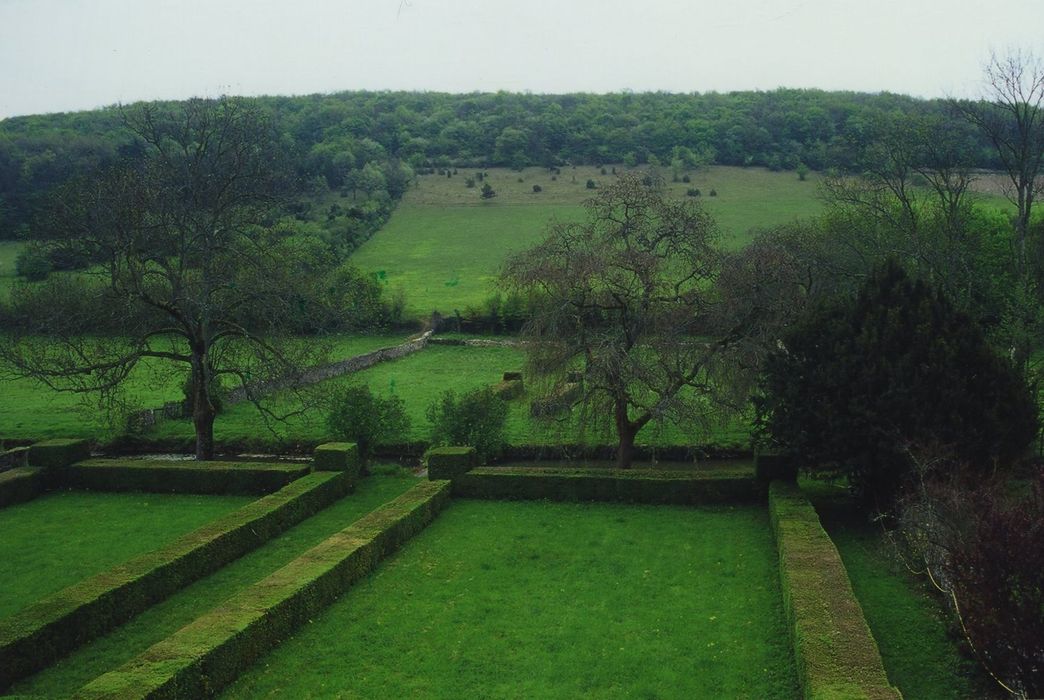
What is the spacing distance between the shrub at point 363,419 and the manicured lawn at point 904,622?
13.2 metres

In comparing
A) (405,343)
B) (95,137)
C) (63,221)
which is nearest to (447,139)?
(95,137)

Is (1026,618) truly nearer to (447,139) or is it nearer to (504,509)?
(504,509)

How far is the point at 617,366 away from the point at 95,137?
74.1m

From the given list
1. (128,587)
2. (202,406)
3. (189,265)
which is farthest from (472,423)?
(128,587)

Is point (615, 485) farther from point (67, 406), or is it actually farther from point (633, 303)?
point (67, 406)

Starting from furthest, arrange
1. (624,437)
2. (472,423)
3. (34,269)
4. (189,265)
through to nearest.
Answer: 1. (34,269)
2. (189,265)
3. (472,423)
4. (624,437)

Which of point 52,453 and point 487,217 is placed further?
point 487,217

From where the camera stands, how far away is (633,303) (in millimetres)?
24141

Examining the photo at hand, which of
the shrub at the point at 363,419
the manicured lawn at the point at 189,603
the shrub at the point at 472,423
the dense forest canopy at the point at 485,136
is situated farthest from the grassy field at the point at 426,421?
the dense forest canopy at the point at 485,136

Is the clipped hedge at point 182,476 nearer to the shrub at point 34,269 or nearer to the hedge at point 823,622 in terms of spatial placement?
the hedge at point 823,622

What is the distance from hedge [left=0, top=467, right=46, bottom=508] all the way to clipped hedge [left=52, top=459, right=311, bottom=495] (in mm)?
620

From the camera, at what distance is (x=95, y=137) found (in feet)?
266

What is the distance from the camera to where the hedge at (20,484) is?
24156 millimetres

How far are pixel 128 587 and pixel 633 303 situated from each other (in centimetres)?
1414
